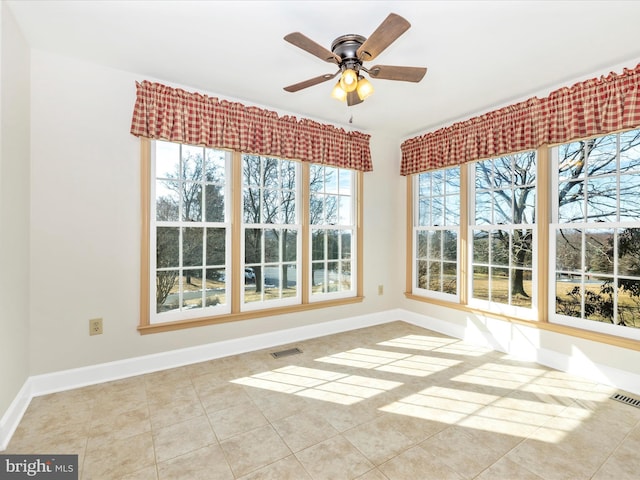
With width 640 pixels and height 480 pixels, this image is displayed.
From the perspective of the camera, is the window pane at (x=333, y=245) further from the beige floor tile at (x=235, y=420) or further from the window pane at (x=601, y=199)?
the window pane at (x=601, y=199)

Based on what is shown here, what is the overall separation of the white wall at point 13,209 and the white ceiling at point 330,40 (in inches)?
11.1

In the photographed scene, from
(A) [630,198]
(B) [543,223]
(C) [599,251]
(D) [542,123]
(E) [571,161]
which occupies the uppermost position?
(D) [542,123]

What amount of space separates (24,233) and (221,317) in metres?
1.73

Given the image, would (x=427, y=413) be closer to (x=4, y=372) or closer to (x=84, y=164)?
(x=4, y=372)

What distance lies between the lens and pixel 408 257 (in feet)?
15.1

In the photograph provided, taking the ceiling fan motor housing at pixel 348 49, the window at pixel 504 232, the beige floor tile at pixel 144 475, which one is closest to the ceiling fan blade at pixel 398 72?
the ceiling fan motor housing at pixel 348 49

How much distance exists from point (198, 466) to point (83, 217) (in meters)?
2.18

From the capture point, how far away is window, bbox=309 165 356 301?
4.03 metres

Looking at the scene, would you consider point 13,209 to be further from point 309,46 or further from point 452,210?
point 452,210

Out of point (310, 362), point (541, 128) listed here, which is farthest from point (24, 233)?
point (541, 128)

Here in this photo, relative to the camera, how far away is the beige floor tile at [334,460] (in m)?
1.70

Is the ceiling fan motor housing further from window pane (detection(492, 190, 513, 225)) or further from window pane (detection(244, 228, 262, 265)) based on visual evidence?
window pane (detection(492, 190, 513, 225))

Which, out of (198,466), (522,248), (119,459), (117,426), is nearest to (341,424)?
(198,466)

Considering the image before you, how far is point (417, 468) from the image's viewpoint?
175cm
